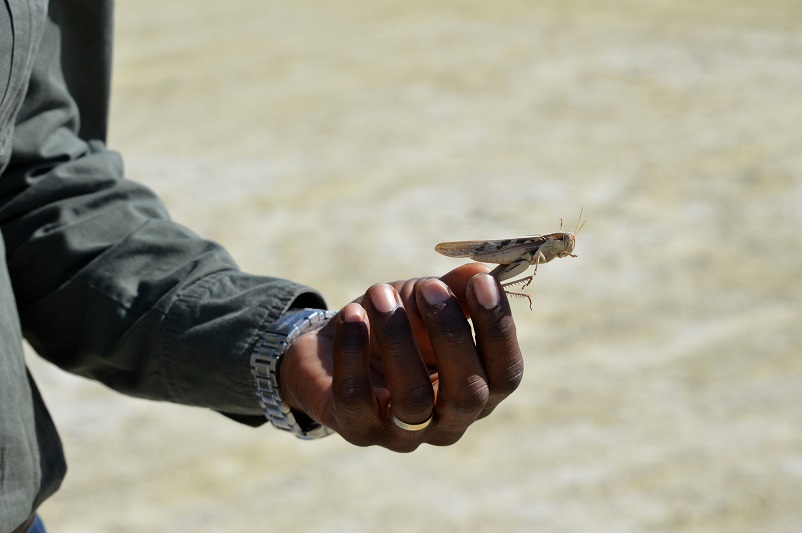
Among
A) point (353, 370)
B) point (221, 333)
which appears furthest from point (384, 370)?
point (221, 333)

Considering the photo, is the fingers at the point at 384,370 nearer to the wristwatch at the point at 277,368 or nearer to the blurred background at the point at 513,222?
the wristwatch at the point at 277,368

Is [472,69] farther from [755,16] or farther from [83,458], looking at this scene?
[83,458]

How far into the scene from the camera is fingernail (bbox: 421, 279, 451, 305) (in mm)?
1891

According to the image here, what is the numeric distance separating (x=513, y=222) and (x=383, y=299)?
19.8 ft

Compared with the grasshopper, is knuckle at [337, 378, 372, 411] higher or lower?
lower

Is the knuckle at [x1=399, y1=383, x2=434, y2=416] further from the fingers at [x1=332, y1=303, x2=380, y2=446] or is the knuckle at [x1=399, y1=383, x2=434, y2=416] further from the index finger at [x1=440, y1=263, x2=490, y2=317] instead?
the index finger at [x1=440, y1=263, x2=490, y2=317]

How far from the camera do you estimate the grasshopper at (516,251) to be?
245 cm

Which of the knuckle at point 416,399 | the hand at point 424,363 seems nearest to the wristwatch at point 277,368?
the hand at point 424,363

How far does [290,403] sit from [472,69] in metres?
9.82

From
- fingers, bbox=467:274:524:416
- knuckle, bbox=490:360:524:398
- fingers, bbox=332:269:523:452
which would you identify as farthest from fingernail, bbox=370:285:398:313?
knuckle, bbox=490:360:524:398

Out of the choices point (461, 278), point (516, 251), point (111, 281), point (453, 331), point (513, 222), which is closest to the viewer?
point (453, 331)

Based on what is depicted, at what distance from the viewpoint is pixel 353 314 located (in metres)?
1.95

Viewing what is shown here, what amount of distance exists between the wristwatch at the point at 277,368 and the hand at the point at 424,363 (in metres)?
0.24

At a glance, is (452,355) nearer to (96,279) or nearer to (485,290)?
(485,290)
